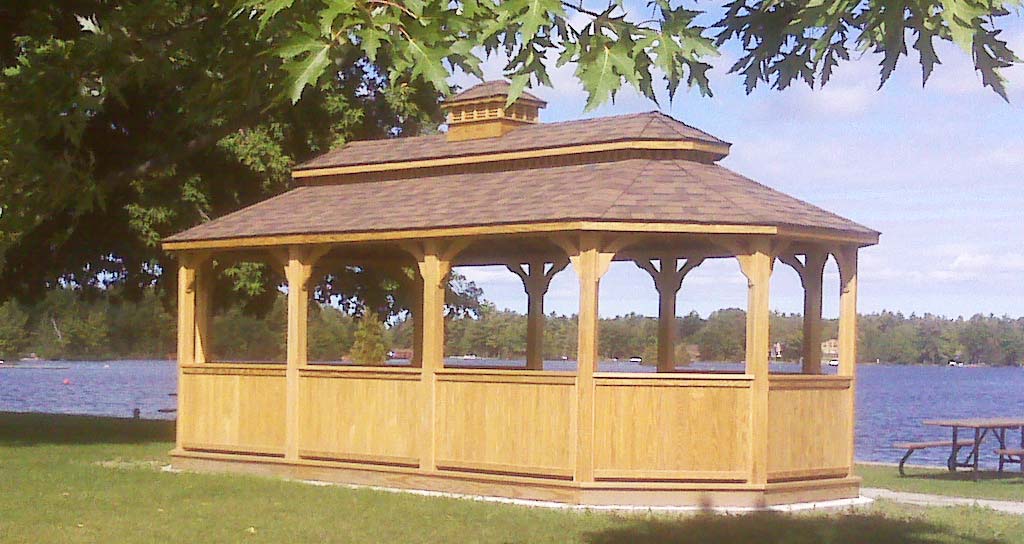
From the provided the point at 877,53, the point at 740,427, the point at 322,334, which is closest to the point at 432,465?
the point at 740,427

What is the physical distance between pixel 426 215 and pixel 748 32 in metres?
9.34

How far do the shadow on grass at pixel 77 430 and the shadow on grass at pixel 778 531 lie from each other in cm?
1305

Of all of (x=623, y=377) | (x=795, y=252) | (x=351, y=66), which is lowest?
(x=623, y=377)

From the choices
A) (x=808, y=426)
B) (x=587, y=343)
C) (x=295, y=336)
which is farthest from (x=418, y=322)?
(x=808, y=426)

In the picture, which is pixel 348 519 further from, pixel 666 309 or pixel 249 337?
pixel 249 337

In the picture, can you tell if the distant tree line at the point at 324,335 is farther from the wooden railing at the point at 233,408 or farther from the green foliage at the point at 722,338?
the wooden railing at the point at 233,408

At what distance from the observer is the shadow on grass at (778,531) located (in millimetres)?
12719

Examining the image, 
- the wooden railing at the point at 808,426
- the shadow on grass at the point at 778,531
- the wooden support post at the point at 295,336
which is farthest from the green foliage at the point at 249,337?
the shadow on grass at the point at 778,531

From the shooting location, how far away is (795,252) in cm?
1722

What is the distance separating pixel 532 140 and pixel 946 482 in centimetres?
808

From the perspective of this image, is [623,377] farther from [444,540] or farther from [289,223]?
[289,223]

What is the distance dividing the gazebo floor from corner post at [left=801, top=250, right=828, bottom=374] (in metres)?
1.75

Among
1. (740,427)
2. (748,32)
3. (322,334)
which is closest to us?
(748,32)

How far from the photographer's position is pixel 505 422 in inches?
624
